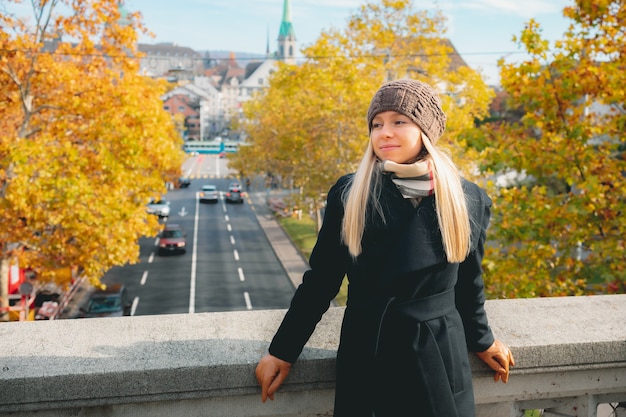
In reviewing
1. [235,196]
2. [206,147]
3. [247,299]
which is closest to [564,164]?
[247,299]

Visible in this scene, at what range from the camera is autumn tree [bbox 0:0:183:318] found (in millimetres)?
15469

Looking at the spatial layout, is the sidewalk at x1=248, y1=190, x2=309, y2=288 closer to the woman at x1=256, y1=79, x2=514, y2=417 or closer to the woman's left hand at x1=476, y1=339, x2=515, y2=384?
the woman's left hand at x1=476, y1=339, x2=515, y2=384

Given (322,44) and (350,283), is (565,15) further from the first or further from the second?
(322,44)

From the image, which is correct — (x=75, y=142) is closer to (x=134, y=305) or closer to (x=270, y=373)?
(x=134, y=305)

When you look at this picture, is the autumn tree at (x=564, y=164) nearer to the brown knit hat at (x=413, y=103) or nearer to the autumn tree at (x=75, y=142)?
the brown knit hat at (x=413, y=103)

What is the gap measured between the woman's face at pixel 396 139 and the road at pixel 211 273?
71.2ft

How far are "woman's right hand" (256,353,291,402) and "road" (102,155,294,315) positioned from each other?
849 inches

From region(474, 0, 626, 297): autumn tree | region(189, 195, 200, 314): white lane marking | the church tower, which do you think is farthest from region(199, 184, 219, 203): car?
the church tower

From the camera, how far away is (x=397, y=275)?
2387mm

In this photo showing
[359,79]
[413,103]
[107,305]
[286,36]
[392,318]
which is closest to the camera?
[392,318]

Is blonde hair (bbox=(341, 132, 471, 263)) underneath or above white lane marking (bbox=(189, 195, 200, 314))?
above

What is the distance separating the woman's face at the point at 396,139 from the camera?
2.53 meters

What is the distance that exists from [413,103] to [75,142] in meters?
16.5

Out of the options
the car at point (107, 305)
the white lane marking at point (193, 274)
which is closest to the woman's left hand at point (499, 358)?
the white lane marking at point (193, 274)
